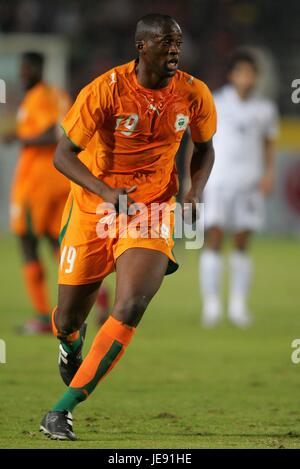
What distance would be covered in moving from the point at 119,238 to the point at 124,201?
0.43 m

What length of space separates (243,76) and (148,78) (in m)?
5.08

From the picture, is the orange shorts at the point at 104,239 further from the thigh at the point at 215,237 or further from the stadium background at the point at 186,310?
the thigh at the point at 215,237

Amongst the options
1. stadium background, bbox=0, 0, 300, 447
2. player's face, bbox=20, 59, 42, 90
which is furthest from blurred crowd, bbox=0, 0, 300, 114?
player's face, bbox=20, 59, 42, 90

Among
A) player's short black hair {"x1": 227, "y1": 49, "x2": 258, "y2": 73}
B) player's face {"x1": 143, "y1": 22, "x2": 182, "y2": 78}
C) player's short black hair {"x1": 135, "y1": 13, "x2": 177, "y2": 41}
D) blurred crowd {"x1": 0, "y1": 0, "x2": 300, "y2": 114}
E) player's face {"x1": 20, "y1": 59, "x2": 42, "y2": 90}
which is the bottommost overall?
player's face {"x1": 143, "y1": 22, "x2": 182, "y2": 78}

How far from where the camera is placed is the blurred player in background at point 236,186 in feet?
36.3

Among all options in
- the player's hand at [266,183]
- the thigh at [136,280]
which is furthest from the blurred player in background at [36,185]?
the thigh at [136,280]

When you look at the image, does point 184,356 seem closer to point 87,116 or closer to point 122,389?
point 122,389

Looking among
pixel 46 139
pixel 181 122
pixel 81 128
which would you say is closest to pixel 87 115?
pixel 81 128

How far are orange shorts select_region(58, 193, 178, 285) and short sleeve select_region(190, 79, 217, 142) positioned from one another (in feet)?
1.47

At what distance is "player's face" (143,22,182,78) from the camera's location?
5742mm

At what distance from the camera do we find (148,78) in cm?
596

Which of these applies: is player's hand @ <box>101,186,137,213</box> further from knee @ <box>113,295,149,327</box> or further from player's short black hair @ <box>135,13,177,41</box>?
player's short black hair @ <box>135,13,177,41</box>

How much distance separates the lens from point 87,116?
5.77 meters
